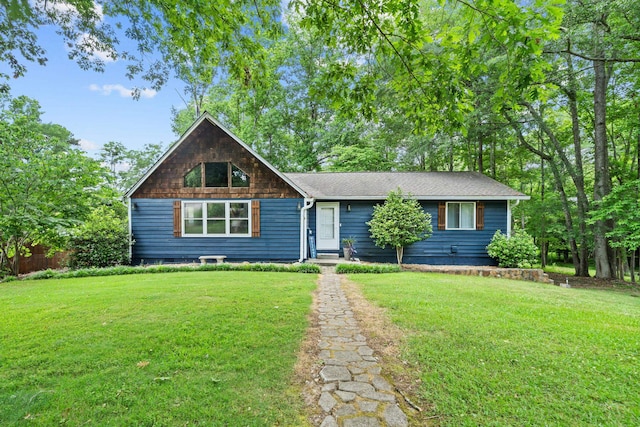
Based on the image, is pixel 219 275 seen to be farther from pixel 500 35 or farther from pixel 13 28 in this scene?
pixel 500 35

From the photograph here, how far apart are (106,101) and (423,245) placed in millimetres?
10736

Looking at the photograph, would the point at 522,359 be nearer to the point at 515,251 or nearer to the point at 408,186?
the point at 515,251

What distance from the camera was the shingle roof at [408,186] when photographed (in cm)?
1084

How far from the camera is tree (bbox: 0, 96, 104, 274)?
741 cm

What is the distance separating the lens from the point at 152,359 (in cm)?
295

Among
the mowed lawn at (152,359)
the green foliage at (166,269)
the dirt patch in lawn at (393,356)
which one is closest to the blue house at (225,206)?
the green foliage at (166,269)

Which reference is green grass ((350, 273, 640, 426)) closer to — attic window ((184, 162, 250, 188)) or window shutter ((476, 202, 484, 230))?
window shutter ((476, 202, 484, 230))

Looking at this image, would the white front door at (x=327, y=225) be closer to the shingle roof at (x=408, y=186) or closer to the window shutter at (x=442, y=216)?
the shingle roof at (x=408, y=186)

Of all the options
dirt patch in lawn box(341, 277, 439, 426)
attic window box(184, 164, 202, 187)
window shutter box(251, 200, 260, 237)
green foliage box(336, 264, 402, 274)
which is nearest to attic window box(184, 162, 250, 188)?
attic window box(184, 164, 202, 187)

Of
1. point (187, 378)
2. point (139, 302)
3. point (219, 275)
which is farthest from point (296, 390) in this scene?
point (219, 275)

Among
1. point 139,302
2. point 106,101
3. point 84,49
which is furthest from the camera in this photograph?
point 106,101

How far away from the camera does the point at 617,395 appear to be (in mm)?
2348

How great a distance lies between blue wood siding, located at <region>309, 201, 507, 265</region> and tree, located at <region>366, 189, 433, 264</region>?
667 mm

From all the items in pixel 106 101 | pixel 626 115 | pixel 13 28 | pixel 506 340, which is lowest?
pixel 506 340
